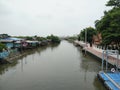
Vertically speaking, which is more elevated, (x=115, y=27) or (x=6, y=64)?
(x=115, y=27)

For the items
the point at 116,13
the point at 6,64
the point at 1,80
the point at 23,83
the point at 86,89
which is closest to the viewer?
the point at 86,89

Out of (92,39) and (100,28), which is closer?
(100,28)

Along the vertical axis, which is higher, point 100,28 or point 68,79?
point 100,28

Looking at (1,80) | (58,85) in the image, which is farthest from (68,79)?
(1,80)

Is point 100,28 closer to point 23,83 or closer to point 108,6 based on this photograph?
point 108,6

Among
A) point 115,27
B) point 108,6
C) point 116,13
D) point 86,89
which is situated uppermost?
point 108,6

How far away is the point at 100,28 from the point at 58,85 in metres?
8.42

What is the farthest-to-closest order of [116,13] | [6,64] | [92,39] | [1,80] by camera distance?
[92,39] → [6,64] → [116,13] → [1,80]

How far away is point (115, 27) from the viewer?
15977mm

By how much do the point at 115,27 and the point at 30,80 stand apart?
8.85 meters

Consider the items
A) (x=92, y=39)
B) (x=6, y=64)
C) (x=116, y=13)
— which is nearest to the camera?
(x=116, y=13)

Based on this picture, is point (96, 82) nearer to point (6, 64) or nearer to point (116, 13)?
point (116, 13)

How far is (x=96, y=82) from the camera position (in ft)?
42.2

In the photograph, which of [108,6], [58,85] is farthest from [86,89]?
[108,6]
